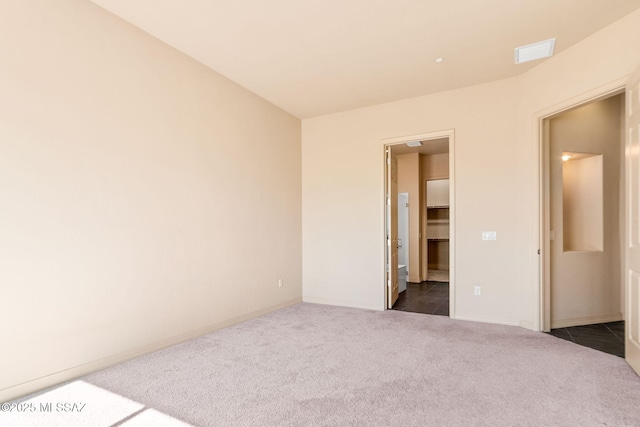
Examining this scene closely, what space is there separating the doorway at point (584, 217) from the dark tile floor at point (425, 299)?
1.44 meters

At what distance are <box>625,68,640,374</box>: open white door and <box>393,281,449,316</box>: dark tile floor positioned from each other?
2080 mm

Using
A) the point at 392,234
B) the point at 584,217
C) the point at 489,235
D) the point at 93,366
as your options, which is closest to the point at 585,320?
the point at 584,217

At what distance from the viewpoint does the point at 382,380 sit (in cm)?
262

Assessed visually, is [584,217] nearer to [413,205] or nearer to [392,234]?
[392,234]

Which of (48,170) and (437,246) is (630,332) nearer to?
(48,170)

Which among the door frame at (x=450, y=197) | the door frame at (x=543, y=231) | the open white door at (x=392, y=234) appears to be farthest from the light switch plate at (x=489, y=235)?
the open white door at (x=392, y=234)

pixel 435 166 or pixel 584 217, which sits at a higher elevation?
pixel 435 166

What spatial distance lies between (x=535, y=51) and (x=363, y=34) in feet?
6.02

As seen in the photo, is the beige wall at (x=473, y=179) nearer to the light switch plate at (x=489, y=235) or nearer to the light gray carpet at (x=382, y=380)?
the light switch plate at (x=489, y=235)

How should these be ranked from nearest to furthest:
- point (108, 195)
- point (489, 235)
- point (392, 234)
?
point (108, 195), point (489, 235), point (392, 234)

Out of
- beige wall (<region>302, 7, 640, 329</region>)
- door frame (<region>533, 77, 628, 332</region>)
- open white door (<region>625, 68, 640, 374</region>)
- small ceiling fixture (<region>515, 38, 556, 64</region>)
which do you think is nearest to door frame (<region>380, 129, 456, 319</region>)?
beige wall (<region>302, 7, 640, 329</region>)

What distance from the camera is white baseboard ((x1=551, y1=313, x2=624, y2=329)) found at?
4008 mm

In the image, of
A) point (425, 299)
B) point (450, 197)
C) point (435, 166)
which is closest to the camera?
point (450, 197)

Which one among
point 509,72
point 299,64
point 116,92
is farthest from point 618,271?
point 116,92
